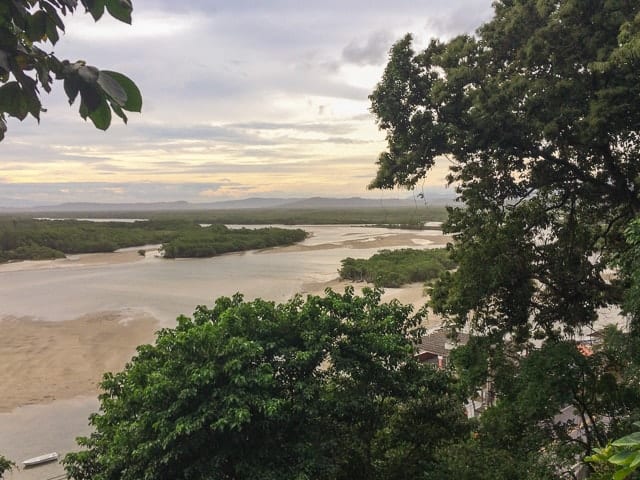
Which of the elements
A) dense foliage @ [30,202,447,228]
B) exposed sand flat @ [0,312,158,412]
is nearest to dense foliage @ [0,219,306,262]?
dense foliage @ [30,202,447,228]

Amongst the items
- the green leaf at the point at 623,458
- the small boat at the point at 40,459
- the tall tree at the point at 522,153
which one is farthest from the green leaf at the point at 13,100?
the small boat at the point at 40,459

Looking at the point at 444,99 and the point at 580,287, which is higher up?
the point at 444,99

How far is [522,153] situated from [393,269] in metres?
24.4

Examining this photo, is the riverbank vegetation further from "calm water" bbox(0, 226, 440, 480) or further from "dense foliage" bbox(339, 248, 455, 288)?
"calm water" bbox(0, 226, 440, 480)

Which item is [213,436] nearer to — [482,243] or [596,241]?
[482,243]

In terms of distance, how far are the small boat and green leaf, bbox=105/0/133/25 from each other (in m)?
12.0

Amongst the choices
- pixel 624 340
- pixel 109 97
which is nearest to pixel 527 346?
pixel 624 340

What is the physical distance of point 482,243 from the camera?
7613mm

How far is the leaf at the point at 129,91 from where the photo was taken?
1162mm

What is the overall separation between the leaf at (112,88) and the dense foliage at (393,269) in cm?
2755

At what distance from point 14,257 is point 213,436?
4524cm

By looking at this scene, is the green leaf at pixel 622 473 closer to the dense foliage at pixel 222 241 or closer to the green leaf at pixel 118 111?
the green leaf at pixel 118 111

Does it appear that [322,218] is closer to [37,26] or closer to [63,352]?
[63,352]

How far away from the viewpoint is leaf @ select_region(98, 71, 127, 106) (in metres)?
1.14
